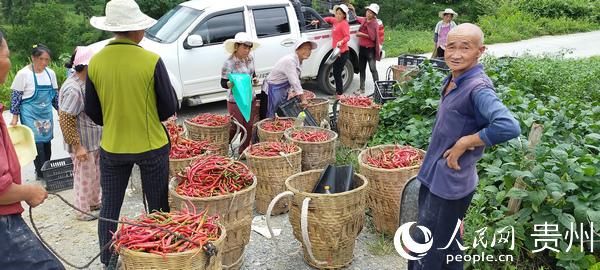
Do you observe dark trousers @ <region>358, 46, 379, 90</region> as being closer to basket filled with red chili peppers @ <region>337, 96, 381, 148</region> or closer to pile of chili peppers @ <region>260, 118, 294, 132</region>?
basket filled with red chili peppers @ <region>337, 96, 381, 148</region>

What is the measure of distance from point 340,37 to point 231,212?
247 inches

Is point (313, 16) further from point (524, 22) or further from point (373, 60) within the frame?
point (524, 22)

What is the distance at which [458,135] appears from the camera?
9.95 feet

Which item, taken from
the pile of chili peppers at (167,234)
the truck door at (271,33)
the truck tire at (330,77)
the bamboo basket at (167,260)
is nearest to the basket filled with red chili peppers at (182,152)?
the pile of chili peppers at (167,234)

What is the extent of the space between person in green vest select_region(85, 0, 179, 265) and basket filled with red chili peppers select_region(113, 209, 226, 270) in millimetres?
590

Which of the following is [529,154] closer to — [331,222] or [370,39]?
[331,222]

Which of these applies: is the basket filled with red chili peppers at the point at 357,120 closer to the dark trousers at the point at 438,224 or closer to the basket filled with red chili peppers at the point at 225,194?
the basket filled with red chili peppers at the point at 225,194

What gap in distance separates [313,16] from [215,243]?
7.60m

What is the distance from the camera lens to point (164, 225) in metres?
3.22

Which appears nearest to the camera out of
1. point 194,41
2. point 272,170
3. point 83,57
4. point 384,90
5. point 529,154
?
point 529,154

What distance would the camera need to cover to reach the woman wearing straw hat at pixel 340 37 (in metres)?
9.47

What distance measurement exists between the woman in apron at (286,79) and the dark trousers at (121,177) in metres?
2.73

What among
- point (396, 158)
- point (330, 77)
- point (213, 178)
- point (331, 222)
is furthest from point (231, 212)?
point (330, 77)

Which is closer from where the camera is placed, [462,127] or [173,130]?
[462,127]
